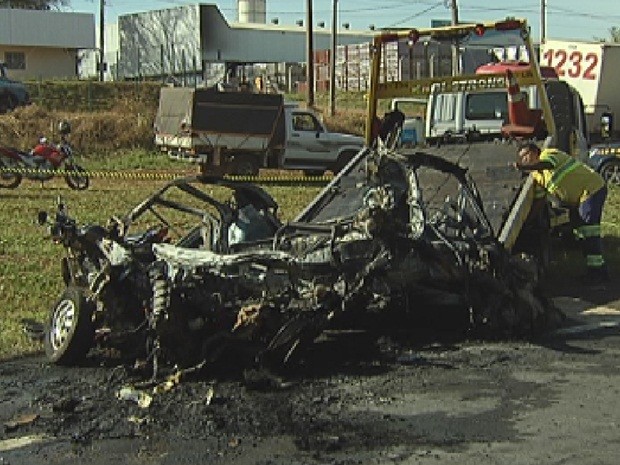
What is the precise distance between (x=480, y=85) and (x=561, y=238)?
240cm

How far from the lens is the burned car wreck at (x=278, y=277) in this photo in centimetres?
676

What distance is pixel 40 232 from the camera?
13.6 metres

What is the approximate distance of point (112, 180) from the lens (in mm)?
23141

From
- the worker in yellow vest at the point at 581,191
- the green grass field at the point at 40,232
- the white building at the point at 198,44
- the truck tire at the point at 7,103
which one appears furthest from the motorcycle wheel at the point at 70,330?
the white building at the point at 198,44

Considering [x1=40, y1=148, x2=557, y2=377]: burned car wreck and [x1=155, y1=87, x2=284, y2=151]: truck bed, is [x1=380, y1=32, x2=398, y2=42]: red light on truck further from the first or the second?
[x1=155, y1=87, x2=284, y2=151]: truck bed

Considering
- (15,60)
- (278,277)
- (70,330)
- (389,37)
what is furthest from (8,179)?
(15,60)

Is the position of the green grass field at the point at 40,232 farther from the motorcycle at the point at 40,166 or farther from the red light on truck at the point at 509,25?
the red light on truck at the point at 509,25

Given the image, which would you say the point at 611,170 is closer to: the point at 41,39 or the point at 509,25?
the point at 509,25

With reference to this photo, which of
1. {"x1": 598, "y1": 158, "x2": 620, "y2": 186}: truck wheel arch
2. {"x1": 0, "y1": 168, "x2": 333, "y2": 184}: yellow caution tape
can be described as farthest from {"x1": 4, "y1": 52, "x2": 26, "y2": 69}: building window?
{"x1": 598, "y1": 158, "x2": 620, "y2": 186}: truck wheel arch

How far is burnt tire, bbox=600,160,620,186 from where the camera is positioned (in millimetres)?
20859

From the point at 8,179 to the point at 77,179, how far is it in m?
1.33

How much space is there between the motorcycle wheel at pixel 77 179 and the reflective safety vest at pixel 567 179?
12149mm

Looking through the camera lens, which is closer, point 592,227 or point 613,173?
point 592,227

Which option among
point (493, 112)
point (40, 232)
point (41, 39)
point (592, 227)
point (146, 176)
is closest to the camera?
point (592, 227)
